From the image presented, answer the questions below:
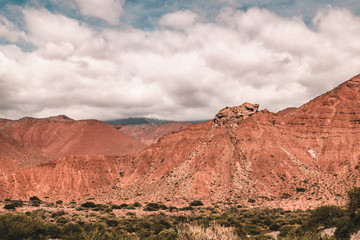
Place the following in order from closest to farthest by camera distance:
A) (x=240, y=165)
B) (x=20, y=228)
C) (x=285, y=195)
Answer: (x=20, y=228) → (x=285, y=195) → (x=240, y=165)

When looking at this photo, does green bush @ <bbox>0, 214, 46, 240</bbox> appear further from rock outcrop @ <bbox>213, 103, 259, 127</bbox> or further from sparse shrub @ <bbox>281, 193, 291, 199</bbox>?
rock outcrop @ <bbox>213, 103, 259, 127</bbox>

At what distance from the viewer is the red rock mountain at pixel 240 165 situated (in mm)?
74656

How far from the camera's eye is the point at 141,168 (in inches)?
3922

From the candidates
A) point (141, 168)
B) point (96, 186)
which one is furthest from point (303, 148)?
point (96, 186)

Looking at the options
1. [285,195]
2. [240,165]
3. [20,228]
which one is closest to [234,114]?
[240,165]

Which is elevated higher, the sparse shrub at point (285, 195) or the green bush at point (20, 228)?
the green bush at point (20, 228)

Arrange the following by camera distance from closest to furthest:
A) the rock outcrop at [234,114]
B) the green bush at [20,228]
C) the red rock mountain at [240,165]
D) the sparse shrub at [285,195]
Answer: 1. the green bush at [20,228]
2. the sparse shrub at [285,195]
3. the red rock mountain at [240,165]
4. the rock outcrop at [234,114]

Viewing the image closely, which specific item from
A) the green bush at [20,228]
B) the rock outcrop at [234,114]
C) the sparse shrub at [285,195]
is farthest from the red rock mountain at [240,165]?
the green bush at [20,228]

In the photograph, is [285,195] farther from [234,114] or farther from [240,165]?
[234,114]

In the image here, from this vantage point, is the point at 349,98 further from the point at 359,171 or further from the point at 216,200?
the point at 216,200

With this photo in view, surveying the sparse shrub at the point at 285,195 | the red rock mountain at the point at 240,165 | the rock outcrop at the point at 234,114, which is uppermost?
the rock outcrop at the point at 234,114

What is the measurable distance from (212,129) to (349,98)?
1854 inches

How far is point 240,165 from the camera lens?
83875 mm

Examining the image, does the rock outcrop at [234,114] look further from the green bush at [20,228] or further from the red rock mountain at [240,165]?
the green bush at [20,228]
